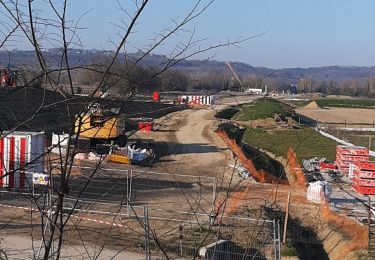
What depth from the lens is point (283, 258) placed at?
15.4 metres

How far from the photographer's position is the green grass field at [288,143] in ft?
121

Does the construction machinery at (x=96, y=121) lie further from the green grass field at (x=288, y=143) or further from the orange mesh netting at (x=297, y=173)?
the green grass field at (x=288, y=143)

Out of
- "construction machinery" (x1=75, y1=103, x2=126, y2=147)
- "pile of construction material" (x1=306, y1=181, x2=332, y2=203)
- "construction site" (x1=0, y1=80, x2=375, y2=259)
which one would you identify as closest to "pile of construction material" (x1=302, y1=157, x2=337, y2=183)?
"construction site" (x1=0, y1=80, x2=375, y2=259)

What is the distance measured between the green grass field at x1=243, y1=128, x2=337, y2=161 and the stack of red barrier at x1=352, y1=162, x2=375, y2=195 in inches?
384

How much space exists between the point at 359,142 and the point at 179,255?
33557mm

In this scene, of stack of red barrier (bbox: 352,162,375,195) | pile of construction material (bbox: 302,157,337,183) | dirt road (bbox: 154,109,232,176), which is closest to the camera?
stack of red barrier (bbox: 352,162,375,195)

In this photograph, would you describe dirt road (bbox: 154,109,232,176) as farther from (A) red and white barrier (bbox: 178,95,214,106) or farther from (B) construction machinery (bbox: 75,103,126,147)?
(B) construction machinery (bbox: 75,103,126,147)

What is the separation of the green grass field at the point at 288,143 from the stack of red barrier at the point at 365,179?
32.0 feet

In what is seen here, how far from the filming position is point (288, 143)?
4369 cm

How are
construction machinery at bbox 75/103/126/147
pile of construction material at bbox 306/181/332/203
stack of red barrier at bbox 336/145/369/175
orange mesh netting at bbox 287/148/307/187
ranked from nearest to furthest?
construction machinery at bbox 75/103/126/147, pile of construction material at bbox 306/181/332/203, orange mesh netting at bbox 287/148/307/187, stack of red barrier at bbox 336/145/369/175

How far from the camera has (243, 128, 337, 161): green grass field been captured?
36969 millimetres

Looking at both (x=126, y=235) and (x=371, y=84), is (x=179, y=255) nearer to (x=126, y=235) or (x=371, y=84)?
(x=126, y=235)

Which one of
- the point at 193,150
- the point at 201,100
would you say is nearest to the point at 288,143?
the point at 193,150

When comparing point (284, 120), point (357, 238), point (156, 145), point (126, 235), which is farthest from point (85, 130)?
point (284, 120)
